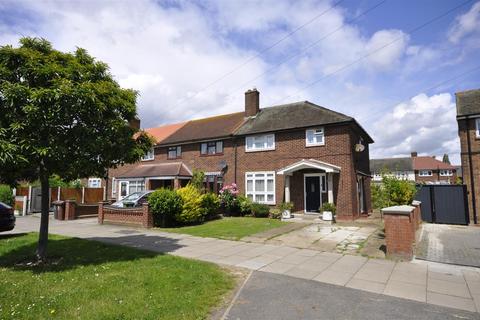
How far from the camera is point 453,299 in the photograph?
5.57 meters

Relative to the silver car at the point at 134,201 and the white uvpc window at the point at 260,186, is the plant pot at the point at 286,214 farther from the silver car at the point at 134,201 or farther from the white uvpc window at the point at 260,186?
the silver car at the point at 134,201

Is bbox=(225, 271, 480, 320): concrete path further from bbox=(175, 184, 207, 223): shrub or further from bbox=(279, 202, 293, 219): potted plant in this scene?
bbox=(279, 202, 293, 219): potted plant

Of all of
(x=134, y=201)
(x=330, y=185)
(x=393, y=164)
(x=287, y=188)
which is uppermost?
(x=393, y=164)

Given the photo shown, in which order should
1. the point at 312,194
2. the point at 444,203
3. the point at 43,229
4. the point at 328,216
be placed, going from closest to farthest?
1. the point at 43,229
2. the point at 328,216
3. the point at 444,203
4. the point at 312,194

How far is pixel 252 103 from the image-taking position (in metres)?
24.1

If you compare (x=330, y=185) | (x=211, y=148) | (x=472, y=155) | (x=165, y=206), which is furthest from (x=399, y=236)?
(x=211, y=148)

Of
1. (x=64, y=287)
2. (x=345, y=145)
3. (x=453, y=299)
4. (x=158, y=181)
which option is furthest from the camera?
(x=158, y=181)

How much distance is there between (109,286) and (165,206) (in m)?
8.80

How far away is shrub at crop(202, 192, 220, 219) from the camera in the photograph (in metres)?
17.5

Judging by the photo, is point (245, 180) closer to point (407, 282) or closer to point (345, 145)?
point (345, 145)

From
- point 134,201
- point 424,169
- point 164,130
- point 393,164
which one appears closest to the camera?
point 134,201

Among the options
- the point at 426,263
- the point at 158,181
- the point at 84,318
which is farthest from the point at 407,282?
the point at 158,181

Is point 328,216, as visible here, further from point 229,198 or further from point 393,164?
point 393,164

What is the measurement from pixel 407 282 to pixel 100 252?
811cm
